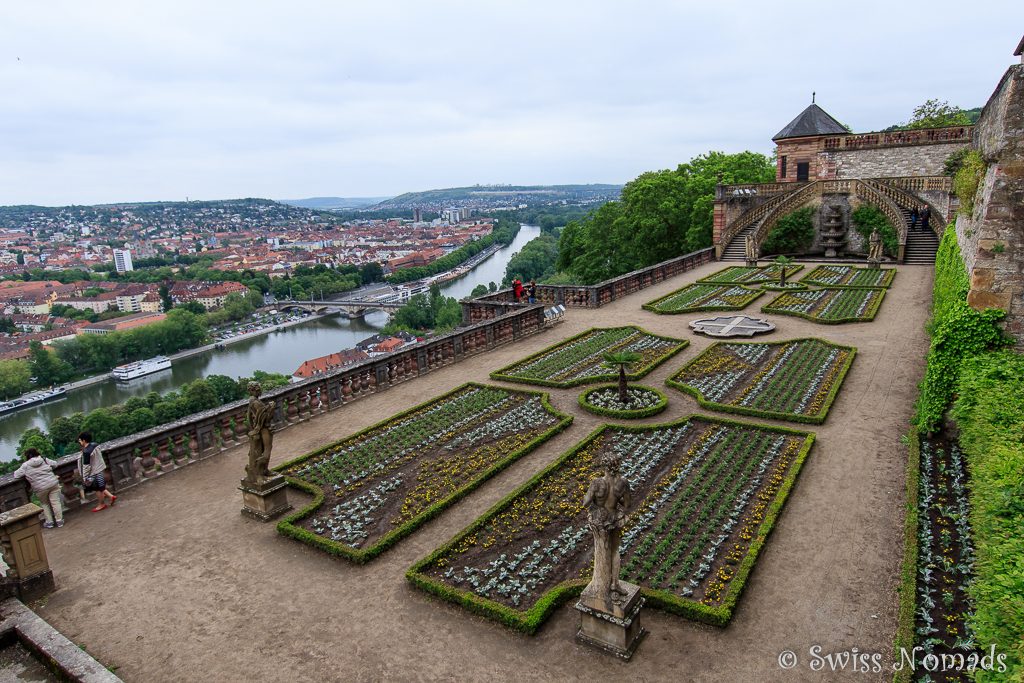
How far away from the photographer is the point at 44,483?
1098 centimetres

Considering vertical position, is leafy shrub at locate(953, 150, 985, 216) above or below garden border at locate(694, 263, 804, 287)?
above

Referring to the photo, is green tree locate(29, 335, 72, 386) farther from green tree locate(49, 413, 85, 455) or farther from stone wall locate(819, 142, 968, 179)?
stone wall locate(819, 142, 968, 179)

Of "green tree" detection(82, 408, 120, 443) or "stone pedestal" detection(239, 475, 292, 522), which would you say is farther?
"green tree" detection(82, 408, 120, 443)

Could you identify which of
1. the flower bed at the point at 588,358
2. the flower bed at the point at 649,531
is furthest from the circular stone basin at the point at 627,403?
the flower bed at the point at 649,531

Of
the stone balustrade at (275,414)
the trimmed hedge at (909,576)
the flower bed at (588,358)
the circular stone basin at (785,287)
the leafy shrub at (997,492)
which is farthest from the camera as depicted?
the circular stone basin at (785,287)

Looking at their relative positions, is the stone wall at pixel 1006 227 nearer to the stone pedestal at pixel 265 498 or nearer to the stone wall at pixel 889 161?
A: the stone pedestal at pixel 265 498

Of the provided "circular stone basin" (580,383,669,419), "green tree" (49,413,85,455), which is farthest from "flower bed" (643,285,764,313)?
"green tree" (49,413,85,455)

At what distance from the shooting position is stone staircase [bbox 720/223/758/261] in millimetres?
42344

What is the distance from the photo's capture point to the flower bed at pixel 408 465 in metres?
11.0

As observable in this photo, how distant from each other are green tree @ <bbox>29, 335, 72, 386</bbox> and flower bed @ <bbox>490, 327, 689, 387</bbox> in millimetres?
105198

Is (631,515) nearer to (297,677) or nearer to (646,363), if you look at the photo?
(297,677)

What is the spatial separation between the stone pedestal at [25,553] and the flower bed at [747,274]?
30.7 m

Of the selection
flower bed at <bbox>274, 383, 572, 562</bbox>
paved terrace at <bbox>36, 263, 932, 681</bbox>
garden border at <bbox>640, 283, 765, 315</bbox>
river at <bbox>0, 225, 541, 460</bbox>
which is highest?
garden border at <bbox>640, 283, 765, 315</bbox>

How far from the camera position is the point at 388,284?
611 feet
